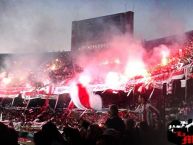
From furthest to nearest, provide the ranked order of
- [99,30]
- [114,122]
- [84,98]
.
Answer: [99,30]
[84,98]
[114,122]

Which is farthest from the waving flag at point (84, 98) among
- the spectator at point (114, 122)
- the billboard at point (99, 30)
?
the spectator at point (114, 122)

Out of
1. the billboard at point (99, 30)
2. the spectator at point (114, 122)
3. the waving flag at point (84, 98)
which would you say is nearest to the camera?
the spectator at point (114, 122)

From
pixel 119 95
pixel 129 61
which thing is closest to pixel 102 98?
pixel 119 95

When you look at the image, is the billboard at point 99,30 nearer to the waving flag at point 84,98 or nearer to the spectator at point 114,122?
the waving flag at point 84,98

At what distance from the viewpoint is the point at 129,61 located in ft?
42.7

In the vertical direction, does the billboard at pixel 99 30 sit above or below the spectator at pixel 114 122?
above

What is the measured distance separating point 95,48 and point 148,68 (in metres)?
5.37

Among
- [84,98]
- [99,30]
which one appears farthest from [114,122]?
[99,30]

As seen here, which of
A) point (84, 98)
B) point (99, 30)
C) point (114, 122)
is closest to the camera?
point (114, 122)

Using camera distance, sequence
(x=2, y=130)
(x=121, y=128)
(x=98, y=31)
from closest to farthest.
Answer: (x=2, y=130), (x=121, y=128), (x=98, y=31)

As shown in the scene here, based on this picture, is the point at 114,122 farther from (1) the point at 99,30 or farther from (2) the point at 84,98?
(1) the point at 99,30

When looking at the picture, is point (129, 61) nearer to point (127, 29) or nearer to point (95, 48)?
point (127, 29)

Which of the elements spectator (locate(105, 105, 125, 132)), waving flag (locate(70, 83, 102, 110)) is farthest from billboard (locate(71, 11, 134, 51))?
spectator (locate(105, 105, 125, 132))

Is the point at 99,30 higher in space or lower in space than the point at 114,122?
higher
